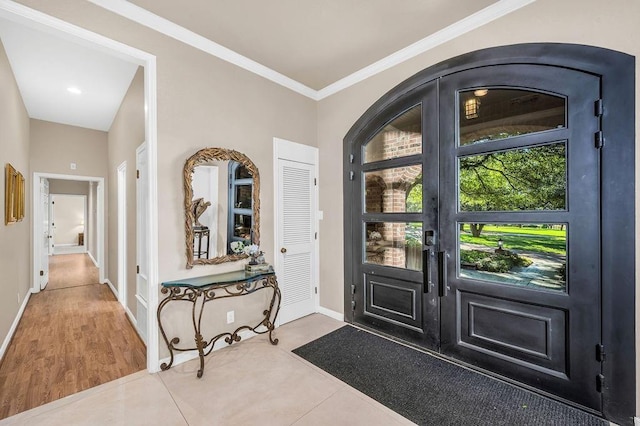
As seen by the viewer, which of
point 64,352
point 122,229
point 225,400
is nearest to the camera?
point 225,400

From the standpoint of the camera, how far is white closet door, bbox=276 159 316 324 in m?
3.36

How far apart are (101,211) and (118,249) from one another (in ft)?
6.35

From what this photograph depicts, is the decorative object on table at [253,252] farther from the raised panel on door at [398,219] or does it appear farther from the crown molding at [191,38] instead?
the crown molding at [191,38]

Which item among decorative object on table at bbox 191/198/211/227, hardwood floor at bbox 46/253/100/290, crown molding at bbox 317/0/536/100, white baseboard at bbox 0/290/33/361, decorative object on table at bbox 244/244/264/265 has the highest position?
crown molding at bbox 317/0/536/100

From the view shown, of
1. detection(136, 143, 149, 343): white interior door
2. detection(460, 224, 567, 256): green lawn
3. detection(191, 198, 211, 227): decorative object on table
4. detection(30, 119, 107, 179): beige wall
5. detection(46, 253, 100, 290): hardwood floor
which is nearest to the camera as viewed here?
detection(460, 224, 567, 256): green lawn

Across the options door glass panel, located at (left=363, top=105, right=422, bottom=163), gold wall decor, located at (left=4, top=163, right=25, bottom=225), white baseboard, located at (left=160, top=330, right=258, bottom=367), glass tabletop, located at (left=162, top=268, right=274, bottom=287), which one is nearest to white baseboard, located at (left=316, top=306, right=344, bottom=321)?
white baseboard, located at (left=160, top=330, right=258, bottom=367)

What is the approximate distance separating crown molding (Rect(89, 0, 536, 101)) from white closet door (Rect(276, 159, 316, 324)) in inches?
40.9

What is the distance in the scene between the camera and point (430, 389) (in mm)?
2119

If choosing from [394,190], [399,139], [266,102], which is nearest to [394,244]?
[394,190]

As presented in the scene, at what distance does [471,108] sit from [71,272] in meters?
8.77

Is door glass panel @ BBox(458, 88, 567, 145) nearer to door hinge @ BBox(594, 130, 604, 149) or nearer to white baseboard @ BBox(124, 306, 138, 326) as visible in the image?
door hinge @ BBox(594, 130, 604, 149)

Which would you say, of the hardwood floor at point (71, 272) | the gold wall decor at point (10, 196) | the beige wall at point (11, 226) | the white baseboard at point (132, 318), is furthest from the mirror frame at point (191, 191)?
the hardwood floor at point (71, 272)

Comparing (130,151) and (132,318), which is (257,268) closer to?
(132,318)

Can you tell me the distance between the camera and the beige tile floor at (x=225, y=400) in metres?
1.82
